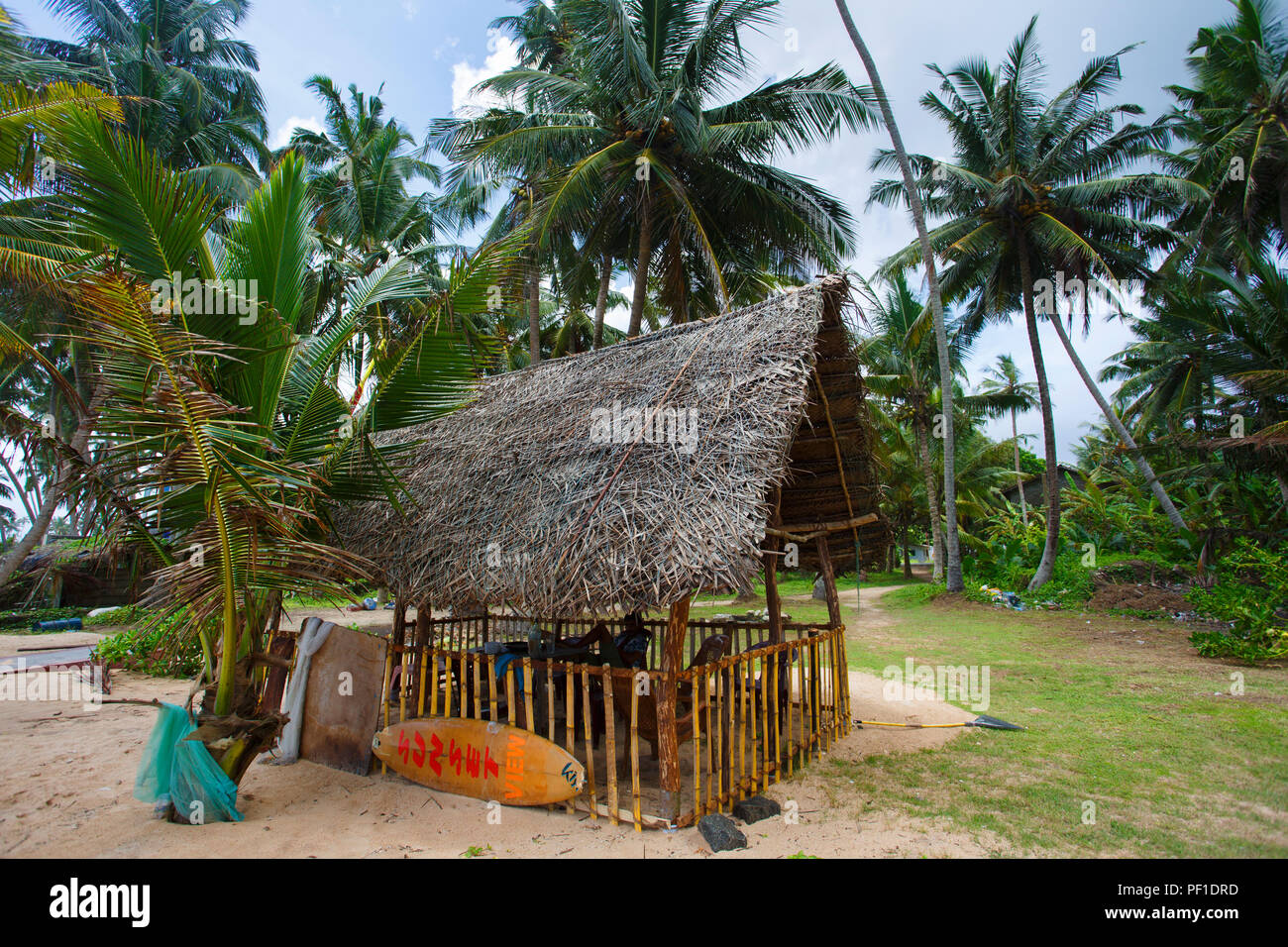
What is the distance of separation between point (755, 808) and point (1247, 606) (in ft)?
31.9

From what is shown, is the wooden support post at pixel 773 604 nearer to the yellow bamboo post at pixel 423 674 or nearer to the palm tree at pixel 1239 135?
the yellow bamboo post at pixel 423 674

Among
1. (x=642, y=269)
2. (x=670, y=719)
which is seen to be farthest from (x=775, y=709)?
(x=642, y=269)

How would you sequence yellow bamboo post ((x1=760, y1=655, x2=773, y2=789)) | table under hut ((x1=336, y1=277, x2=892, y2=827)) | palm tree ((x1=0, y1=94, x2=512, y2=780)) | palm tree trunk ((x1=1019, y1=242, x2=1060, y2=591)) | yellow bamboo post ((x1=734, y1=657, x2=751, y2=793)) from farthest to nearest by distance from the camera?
palm tree trunk ((x1=1019, y1=242, x2=1060, y2=591)), yellow bamboo post ((x1=760, y1=655, x2=773, y2=789)), yellow bamboo post ((x1=734, y1=657, x2=751, y2=793)), table under hut ((x1=336, y1=277, x2=892, y2=827)), palm tree ((x1=0, y1=94, x2=512, y2=780))

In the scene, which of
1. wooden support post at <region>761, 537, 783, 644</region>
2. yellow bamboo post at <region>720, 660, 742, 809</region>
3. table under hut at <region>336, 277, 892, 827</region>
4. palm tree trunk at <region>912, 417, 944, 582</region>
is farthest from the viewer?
palm tree trunk at <region>912, 417, 944, 582</region>

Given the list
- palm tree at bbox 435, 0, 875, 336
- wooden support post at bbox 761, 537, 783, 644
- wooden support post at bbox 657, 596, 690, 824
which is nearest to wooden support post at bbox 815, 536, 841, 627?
wooden support post at bbox 761, 537, 783, 644

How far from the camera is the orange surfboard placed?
4.73 meters

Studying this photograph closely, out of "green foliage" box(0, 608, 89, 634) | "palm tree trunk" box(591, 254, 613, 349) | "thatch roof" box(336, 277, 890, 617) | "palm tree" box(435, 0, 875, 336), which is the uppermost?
"palm tree" box(435, 0, 875, 336)

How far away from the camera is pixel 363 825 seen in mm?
4625

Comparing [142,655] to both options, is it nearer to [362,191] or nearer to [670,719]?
[670,719]

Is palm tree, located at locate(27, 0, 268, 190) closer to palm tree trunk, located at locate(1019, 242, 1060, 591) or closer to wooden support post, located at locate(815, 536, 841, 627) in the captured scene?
wooden support post, located at locate(815, 536, 841, 627)

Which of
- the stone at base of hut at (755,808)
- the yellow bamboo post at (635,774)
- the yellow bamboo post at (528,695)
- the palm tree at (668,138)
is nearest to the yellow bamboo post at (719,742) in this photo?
the stone at base of hut at (755,808)

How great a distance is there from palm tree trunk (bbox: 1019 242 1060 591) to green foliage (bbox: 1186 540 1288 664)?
11.3 ft

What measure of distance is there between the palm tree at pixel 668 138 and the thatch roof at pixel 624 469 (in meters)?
5.77
